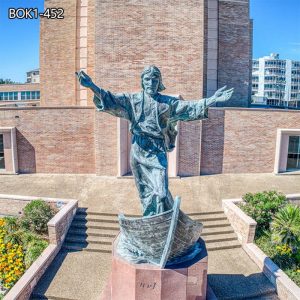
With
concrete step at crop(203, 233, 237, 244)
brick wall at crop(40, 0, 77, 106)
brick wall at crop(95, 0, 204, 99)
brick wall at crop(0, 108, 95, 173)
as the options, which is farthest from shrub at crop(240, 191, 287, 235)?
brick wall at crop(40, 0, 77, 106)

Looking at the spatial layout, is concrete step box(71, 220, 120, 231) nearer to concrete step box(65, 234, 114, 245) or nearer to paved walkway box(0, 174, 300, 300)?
concrete step box(65, 234, 114, 245)

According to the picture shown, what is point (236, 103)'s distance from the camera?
18.9 metres

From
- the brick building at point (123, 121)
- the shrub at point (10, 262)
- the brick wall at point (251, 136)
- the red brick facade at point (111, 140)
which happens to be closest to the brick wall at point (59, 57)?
the brick building at point (123, 121)

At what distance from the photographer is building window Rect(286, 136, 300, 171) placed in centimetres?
1597

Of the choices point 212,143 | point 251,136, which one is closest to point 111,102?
point 212,143

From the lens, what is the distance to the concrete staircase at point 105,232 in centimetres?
967

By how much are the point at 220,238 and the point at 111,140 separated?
6843 millimetres

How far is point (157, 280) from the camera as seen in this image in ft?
18.6

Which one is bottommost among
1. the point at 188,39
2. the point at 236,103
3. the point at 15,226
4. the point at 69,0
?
the point at 15,226

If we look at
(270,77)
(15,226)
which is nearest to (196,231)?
(15,226)

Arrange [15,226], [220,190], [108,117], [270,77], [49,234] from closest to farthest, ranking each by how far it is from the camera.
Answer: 1. [49,234]
2. [15,226]
3. [220,190]
4. [108,117]
5. [270,77]

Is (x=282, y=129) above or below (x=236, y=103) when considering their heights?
below

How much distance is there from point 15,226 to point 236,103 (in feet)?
46.1

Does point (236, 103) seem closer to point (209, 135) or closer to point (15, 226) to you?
point (209, 135)
